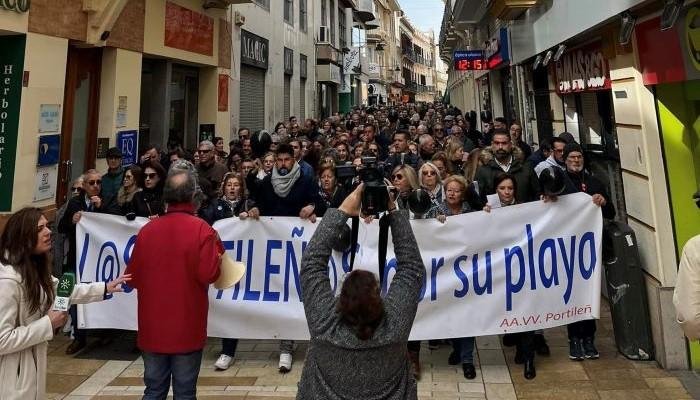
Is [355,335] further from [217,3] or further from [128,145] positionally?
[217,3]

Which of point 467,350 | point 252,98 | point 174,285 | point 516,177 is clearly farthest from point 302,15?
point 174,285

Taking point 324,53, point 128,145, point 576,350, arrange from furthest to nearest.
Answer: point 324,53
point 128,145
point 576,350

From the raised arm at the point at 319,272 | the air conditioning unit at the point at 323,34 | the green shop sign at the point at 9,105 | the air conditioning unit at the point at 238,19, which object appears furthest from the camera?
the air conditioning unit at the point at 323,34

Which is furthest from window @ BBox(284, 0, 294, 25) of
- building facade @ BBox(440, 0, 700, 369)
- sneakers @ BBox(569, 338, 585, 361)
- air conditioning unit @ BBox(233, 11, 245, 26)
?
sneakers @ BBox(569, 338, 585, 361)

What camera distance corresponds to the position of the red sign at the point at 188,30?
383 inches

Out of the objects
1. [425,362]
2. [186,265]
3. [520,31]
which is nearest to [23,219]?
[186,265]

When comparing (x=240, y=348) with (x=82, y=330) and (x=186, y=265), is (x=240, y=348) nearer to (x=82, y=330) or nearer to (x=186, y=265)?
(x=82, y=330)

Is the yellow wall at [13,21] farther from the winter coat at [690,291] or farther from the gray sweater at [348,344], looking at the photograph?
the winter coat at [690,291]

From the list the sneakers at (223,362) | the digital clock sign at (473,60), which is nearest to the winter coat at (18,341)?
the sneakers at (223,362)

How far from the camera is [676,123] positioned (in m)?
4.62

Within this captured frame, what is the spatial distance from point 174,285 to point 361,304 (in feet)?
5.24

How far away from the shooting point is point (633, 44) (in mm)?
4922

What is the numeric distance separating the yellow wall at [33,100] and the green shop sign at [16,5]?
320 millimetres

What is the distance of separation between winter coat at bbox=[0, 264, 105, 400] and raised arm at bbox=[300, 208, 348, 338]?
4.71ft
